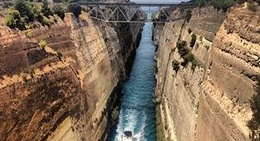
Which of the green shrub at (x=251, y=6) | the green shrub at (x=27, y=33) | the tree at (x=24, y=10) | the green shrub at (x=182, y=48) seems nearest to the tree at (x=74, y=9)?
the tree at (x=24, y=10)

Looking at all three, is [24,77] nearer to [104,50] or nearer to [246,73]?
[246,73]

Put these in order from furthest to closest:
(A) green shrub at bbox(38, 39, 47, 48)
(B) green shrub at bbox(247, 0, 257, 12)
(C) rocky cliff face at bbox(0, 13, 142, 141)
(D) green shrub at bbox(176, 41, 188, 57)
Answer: (D) green shrub at bbox(176, 41, 188, 57)
(A) green shrub at bbox(38, 39, 47, 48)
(C) rocky cliff face at bbox(0, 13, 142, 141)
(B) green shrub at bbox(247, 0, 257, 12)

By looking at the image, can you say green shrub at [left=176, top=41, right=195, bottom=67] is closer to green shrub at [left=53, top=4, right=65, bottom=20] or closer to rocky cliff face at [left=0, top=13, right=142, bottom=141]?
rocky cliff face at [left=0, top=13, right=142, bottom=141]

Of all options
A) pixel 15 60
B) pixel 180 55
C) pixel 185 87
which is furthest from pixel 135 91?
pixel 15 60

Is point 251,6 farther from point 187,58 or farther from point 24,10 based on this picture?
point 24,10

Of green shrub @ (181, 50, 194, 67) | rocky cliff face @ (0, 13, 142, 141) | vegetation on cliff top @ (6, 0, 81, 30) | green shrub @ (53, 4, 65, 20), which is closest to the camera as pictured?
rocky cliff face @ (0, 13, 142, 141)

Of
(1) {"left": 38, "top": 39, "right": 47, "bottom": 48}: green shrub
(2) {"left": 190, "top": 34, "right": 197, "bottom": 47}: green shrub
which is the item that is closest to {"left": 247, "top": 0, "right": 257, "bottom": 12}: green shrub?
(2) {"left": 190, "top": 34, "right": 197, "bottom": 47}: green shrub
